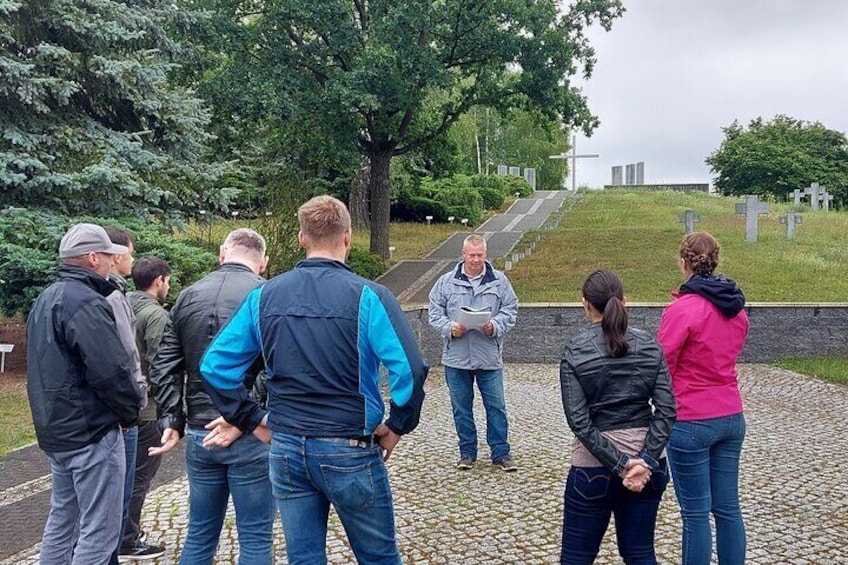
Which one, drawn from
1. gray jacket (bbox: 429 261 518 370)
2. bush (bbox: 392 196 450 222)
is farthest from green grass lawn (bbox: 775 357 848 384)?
bush (bbox: 392 196 450 222)

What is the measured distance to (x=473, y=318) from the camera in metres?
6.27

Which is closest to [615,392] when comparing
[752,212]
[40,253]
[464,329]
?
[464,329]

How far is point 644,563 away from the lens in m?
3.54

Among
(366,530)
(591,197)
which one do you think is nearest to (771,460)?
(366,530)

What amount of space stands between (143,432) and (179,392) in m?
1.30

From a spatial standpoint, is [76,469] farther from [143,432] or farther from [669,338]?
[669,338]

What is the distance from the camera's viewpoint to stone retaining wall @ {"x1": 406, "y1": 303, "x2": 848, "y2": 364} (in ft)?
38.8

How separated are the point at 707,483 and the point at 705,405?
0.37m

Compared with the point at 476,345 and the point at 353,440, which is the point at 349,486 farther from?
the point at 476,345

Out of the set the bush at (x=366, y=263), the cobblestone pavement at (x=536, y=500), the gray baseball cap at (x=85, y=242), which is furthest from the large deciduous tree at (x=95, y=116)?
the gray baseball cap at (x=85, y=242)

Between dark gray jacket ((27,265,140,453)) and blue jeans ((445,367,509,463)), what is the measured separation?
127 inches

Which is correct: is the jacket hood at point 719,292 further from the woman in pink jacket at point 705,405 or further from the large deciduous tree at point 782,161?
the large deciduous tree at point 782,161

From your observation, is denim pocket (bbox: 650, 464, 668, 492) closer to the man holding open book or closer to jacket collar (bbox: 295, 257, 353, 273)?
jacket collar (bbox: 295, 257, 353, 273)

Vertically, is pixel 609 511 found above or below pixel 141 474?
above
